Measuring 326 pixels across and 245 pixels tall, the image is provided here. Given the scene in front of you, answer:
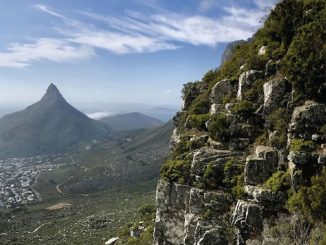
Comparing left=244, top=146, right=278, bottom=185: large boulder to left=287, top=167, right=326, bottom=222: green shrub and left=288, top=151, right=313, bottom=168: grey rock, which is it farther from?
left=287, top=167, right=326, bottom=222: green shrub

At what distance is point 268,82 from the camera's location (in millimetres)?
37969

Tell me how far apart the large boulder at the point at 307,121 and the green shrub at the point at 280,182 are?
3255 millimetres

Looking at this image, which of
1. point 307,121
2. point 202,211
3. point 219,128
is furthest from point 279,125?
point 202,211

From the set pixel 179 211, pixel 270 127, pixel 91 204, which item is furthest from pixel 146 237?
pixel 91 204

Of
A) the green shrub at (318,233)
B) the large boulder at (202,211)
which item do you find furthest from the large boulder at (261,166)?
the green shrub at (318,233)

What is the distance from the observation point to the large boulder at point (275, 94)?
1439 inches

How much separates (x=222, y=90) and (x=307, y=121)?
13.8 metres

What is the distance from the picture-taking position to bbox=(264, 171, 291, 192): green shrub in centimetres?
3262

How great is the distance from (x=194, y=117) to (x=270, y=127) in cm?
1191

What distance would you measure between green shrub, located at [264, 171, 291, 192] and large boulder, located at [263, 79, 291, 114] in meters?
6.54

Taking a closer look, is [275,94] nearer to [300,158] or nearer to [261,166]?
→ [261,166]

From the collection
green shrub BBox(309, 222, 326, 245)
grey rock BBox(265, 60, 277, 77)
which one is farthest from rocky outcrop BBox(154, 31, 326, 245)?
green shrub BBox(309, 222, 326, 245)

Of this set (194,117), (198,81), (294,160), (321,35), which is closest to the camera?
(294,160)

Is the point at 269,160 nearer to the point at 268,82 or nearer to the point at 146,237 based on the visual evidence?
the point at 268,82
